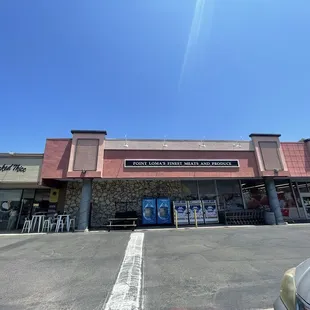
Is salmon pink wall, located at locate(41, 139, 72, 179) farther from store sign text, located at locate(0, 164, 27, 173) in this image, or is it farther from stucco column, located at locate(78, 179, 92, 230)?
store sign text, located at locate(0, 164, 27, 173)

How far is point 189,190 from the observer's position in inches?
588

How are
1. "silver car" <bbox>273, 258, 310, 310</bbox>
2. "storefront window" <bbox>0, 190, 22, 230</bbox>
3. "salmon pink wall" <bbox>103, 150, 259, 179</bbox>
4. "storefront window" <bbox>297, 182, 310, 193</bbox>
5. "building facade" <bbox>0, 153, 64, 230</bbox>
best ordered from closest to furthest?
1. "silver car" <bbox>273, 258, 310, 310</bbox>
2. "building facade" <bbox>0, 153, 64, 230</bbox>
3. "salmon pink wall" <bbox>103, 150, 259, 179</bbox>
4. "storefront window" <bbox>0, 190, 22, 230</bbox>
5. "storefront window" <bbox>297, 182, 310, 193</bbox>

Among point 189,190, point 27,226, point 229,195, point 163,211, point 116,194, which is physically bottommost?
point 27,226

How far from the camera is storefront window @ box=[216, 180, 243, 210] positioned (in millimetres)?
14793

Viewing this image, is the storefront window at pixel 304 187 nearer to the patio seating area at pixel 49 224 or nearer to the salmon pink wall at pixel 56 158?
the patio seating area at pixel 49 224

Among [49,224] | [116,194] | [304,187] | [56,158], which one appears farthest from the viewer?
[304,187]

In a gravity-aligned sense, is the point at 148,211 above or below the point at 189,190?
below

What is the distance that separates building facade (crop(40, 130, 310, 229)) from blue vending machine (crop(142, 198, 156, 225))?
1.30 metres

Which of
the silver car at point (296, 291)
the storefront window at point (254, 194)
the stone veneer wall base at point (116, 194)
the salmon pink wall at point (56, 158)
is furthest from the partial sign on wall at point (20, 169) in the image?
the storefront window at point (254, 194)

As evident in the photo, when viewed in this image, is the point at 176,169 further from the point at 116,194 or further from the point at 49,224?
the point at 49,224

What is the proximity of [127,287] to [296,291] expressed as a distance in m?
3.01

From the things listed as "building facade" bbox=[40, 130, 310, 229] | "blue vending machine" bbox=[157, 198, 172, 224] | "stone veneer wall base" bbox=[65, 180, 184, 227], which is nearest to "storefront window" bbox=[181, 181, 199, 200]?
"building facade" bbox=[40, 130, 310, 229]

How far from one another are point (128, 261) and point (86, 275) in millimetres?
1283

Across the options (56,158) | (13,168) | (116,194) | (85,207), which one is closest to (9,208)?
(13,168)
